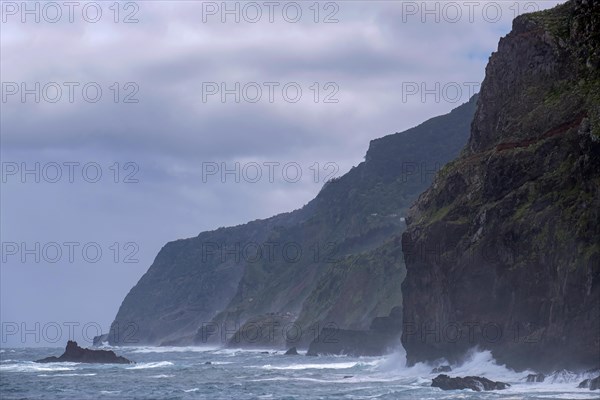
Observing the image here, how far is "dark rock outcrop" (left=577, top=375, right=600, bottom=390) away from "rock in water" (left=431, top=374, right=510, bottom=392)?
625 centimetres

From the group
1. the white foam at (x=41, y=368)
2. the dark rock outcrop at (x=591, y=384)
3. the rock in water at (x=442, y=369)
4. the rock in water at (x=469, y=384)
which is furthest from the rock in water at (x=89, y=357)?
the dark rock outcrop at (x=591, y=384)

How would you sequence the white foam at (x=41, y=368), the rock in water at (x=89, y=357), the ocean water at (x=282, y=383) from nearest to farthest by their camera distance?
the ocean water at (x=282, y=383)
the white foam at (x=41, y=368)
the rock in water at (x=89, y=357)

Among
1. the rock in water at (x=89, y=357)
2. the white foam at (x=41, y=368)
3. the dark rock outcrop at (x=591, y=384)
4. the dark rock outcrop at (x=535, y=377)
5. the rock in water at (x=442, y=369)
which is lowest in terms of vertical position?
the dark rock outcrop at (x=591, y=384)

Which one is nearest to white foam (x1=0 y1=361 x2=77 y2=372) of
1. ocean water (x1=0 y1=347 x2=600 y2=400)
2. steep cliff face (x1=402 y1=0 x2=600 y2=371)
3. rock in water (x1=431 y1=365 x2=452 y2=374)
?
ocean water (x1=0 y1=347 x2=600 y2=400)

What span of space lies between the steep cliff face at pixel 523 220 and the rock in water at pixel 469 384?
559 centimetres

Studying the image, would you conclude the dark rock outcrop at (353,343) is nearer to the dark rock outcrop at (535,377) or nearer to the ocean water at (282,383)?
the ocean water at (282,383)

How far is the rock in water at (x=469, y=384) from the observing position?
228ft

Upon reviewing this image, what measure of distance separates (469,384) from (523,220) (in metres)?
15.3

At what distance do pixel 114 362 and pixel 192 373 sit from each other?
3572 cm

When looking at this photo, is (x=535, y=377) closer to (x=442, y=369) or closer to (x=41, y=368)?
(x=442, y=369)

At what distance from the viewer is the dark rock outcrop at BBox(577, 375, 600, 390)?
6247 cm

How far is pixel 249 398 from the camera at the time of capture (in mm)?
73562

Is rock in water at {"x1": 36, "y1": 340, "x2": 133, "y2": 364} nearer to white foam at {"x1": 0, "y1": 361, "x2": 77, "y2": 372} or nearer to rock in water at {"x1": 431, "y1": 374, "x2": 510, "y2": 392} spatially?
white foam at {"x1": 0, "y1": 361, "x2": 77, "y2": 372}

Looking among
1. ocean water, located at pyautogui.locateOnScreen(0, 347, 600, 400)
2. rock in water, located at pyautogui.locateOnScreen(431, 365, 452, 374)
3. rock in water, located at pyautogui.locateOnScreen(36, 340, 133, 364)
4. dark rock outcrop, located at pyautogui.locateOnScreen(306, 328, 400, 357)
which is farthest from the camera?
dark rock outcrop, located at pyautogui.locateOnScreen(306, 328, 400, 357)
